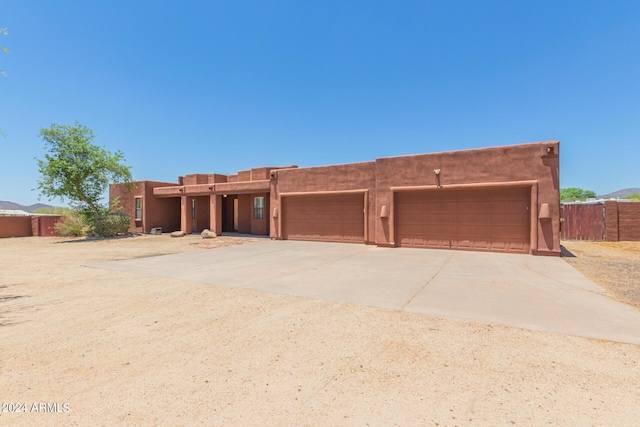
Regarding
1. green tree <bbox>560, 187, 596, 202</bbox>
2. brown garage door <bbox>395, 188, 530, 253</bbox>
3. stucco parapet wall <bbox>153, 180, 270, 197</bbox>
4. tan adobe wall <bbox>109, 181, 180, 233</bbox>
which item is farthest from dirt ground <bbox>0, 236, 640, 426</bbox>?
green tree <bbox>560, 187, 596, 202</bbox>

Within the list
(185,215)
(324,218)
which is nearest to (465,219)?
(324,218)

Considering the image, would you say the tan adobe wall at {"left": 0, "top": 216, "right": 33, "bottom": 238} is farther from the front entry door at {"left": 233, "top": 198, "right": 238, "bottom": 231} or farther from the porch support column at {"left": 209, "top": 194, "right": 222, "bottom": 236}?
the porch support column at {"left": 209, "top": 194, "right": 222, "bottom": 236}

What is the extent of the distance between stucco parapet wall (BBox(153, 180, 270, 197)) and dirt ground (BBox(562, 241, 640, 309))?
15770 mm

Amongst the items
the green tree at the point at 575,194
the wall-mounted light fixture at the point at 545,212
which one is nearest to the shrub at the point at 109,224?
the wall-mounted light fixture at the point at 545,212

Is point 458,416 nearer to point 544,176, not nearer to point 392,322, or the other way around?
point 392,322

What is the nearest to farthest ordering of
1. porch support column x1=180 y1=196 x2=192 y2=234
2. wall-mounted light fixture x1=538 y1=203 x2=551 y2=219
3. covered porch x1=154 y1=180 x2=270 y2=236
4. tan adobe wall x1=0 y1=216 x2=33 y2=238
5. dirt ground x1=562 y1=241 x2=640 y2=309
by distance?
dirt ground x1=562 y1=241 x2=640 y2=309
wall-mounted light fixture x1=538 y1=203 x2=551 y2=219
covered porch x1=154 y1=180 x2=270 y2=236
porch support column x1=180 y1=196 x2=192 y2=234
tan adobe wall x1=0 y1=216 x2=33 y2=238

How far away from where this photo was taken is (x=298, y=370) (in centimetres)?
330

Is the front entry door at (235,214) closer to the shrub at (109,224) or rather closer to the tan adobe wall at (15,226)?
the shrub at (109,224)

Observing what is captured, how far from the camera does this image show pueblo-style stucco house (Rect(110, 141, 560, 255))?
11.8 metres

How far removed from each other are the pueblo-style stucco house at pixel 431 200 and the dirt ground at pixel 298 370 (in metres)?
9.63

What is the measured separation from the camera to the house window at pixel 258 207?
868 inches

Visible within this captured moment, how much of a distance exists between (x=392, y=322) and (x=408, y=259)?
6.72 m

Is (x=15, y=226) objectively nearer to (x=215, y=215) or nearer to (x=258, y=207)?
(x=215, y=215)

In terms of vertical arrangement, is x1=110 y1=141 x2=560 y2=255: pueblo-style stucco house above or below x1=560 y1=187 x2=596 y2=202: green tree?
below
